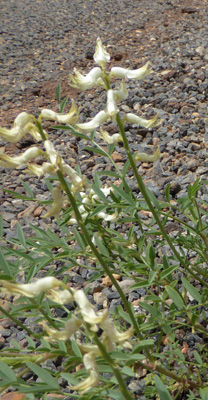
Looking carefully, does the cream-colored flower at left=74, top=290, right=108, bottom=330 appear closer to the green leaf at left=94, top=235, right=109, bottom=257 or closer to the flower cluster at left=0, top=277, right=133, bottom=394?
the flower cluster at left=0, top=277, right=133, bottom=394

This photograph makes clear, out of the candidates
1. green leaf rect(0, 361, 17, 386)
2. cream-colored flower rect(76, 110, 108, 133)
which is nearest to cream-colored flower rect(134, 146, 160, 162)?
cream-colored flower rect(76, 110, 108, 133)

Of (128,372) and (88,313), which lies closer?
(88,313)

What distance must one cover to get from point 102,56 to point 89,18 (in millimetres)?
5875

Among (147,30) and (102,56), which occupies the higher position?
(147,30)

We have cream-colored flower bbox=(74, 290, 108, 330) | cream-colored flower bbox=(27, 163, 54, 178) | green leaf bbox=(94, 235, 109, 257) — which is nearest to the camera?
cream-colored flower bbox=(74, 290, 108, 330)

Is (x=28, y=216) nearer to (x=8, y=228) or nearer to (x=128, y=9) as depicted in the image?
(x=8, y=228)

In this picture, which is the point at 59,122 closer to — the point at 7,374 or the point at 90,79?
the point at 90,79

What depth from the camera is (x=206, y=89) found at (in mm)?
3748

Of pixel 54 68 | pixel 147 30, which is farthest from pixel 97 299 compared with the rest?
pixel 147 30

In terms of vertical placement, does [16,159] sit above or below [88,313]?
above

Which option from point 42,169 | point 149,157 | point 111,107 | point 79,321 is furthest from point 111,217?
point 79,321

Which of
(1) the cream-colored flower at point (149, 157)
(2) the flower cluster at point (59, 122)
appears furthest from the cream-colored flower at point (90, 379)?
(1) the cream-colored flower at point (149, 157)

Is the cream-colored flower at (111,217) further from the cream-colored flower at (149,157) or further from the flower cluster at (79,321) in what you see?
the flower cluster at (79,321)

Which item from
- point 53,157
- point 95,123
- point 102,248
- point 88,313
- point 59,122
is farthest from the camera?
point 102,248
